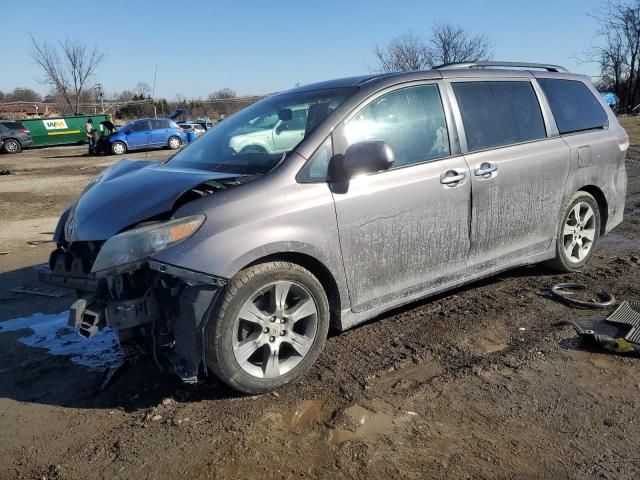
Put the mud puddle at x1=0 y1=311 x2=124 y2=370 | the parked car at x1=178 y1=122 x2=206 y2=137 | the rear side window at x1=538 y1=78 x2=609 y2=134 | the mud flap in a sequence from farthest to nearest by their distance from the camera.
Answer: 1. the parked car at x1=178 y1=122 x2=206 y2=137
2. the rear side window at x1=538 y1=78 x2=609 y2=134
3. the mud puddle at x1=0 y1=311 x2=124 y2=370
4. the mud flap

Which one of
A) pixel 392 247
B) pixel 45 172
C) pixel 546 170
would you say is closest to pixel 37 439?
pixel 392 247

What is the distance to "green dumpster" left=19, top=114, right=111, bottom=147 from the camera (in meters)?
32.7

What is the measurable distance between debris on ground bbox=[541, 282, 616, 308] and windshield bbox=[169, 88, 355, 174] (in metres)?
2.46

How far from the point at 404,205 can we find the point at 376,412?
1387mm

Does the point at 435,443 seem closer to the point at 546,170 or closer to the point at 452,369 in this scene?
the point at 452,369

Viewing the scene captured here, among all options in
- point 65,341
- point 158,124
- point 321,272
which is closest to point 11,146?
point 158,124

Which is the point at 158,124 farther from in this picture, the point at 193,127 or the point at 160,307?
the point at 160,307

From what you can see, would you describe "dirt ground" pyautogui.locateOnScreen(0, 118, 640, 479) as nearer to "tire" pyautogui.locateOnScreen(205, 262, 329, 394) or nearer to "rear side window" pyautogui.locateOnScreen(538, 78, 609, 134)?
"tire" pyautogui.locateOnScreen(205, 262, 329, 394)

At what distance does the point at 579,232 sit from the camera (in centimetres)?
509

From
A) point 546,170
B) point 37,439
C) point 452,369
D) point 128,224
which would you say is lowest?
point 452,369

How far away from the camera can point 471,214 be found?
13.2 feet

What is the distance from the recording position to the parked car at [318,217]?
297 centimetres

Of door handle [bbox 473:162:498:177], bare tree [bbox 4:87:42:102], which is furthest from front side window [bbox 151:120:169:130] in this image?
bare tree [bbox 4:87:42:102]

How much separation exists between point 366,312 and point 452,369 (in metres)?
0.65
